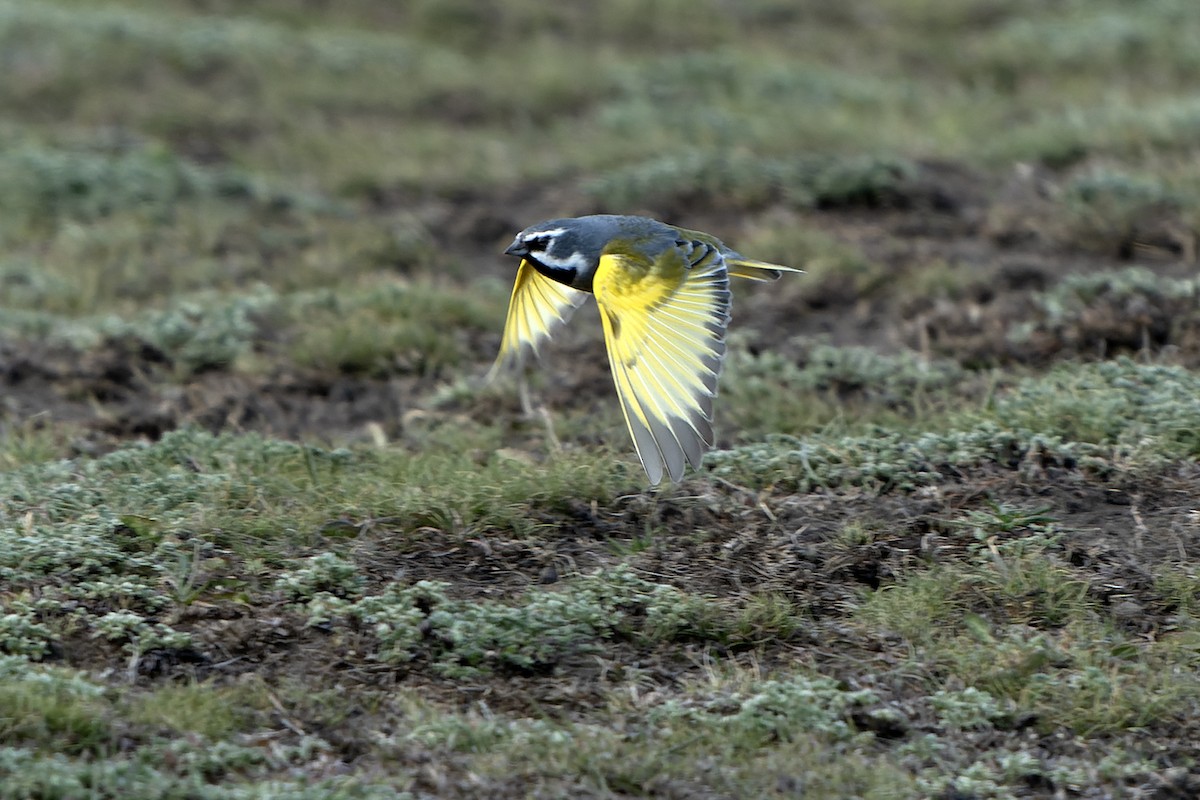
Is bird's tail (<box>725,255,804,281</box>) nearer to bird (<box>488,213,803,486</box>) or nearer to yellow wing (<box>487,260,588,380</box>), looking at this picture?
bird (<box>488,213,803,486</box>)

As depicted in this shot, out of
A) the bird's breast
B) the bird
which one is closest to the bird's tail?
the bird

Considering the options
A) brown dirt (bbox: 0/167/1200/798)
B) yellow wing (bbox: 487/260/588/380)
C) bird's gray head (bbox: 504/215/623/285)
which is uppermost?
bird's gray head (bbox: 504/215/623/285)

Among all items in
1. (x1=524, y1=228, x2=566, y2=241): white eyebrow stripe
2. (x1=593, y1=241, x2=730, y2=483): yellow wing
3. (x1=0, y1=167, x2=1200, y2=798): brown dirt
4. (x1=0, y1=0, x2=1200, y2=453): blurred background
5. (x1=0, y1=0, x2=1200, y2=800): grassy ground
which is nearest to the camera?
(x1=0, y1=0, x2=1200, y2=800): grassy ground

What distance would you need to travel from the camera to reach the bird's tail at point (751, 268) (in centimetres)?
575

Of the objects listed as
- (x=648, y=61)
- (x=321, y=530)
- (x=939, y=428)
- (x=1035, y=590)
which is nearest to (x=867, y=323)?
(x=939, y=428)

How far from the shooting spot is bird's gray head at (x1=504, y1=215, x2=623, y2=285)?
5.27 meters

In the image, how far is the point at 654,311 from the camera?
498 centimetres

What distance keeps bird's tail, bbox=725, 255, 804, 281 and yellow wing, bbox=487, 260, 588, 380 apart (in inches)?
24.5

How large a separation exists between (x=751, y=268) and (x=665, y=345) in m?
2.04

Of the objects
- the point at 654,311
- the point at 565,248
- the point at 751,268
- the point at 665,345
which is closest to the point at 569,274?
the point at 565,248

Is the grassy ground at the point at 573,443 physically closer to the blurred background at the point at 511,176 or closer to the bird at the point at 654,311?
the blurred background at the point at 511,176

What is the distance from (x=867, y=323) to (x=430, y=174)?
11.5 feet

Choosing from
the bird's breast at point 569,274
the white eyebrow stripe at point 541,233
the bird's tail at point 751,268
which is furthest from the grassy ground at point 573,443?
the white eyebrow stripe at point 541,233

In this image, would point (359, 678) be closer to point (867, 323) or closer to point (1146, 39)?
point (867, 323)
